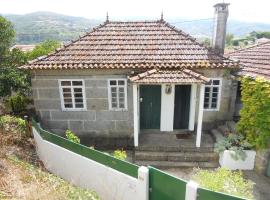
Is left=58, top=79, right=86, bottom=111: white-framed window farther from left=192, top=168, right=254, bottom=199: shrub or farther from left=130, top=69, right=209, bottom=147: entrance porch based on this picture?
left=192, top=168, right=254, bottom=199: shrub

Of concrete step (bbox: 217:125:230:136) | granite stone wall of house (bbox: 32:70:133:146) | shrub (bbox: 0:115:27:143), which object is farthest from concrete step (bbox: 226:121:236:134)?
shrub (bbox: 0:115:27:143)

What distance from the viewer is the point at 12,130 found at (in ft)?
34.5

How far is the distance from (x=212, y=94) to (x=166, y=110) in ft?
7.55

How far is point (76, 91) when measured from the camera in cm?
1080

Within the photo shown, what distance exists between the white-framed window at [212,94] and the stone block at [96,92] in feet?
15.6

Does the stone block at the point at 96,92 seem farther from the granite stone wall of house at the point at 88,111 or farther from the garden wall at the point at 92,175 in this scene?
the garden wall at the point at 92,175

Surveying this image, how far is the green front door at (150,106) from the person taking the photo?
11.2m

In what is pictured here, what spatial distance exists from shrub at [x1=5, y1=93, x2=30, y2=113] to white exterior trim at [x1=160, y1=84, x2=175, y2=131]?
8.67 m

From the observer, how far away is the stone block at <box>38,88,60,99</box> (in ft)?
35.4

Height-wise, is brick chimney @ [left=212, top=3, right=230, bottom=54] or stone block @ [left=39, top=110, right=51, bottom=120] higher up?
brick chimney @ [left=212, top=3, right=230, bottom=54]

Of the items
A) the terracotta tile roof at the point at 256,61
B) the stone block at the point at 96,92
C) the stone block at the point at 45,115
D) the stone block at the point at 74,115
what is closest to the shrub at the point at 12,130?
the stone block at the point at 45,115

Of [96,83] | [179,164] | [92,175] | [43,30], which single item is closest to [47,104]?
[96,83]

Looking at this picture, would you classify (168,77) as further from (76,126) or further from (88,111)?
(76,126)

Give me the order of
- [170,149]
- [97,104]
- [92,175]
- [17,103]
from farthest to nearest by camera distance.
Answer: [17,103] → [97,104] → [170,149] → [92,175]
